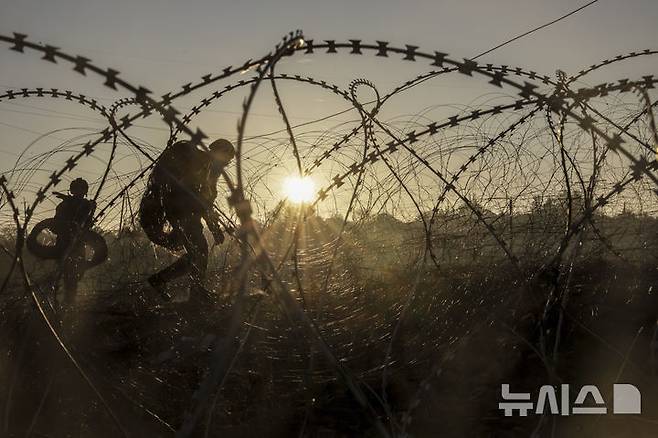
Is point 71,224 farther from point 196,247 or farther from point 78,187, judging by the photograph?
point 196,247

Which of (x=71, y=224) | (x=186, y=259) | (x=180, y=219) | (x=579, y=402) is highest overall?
(x=71, y=224)

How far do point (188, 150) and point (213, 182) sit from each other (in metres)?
0.35

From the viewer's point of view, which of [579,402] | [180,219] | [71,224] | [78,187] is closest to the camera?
[579,402]

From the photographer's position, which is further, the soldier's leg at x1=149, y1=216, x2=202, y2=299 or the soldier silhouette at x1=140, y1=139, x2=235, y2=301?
the soldier's leg at x1=149, y1=216, x2=202, y2=299

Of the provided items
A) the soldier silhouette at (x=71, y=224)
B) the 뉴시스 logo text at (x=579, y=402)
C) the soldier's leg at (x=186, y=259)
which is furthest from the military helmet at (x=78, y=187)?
the 뉴시스 logo text at (x=579, y=402)

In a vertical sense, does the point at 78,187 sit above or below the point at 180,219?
above

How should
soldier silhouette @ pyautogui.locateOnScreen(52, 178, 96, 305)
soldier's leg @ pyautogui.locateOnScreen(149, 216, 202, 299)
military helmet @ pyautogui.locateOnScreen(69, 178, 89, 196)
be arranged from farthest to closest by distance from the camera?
military helmet @ pyautogui.locateOnScreen(69, 178, 89, 196) < soldier silhouette @ pyautogui.locateOnScreen(52, 178, 96, 305) < soldier's leg @ pyautogui.locateOnScreen(149, 216, 202, 299)

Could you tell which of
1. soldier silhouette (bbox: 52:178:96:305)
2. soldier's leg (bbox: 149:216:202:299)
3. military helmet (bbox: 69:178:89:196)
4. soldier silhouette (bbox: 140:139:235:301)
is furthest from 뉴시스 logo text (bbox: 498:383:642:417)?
military helmet (bbox: 69:178:89:196)

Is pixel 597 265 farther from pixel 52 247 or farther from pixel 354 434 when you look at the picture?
pixel 52 247

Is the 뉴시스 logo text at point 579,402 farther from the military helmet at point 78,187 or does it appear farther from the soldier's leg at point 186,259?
the military helmet at point 78,187

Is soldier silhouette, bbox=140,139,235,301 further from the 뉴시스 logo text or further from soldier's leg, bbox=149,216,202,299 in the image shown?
the 뉴시스 logo text

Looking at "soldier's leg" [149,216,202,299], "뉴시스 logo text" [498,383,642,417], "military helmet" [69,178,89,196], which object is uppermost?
"military helmet" [69,178,89,196]

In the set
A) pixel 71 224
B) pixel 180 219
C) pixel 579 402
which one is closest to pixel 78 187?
pixel 71 224

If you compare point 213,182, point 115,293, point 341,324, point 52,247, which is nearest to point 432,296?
point 341,324
